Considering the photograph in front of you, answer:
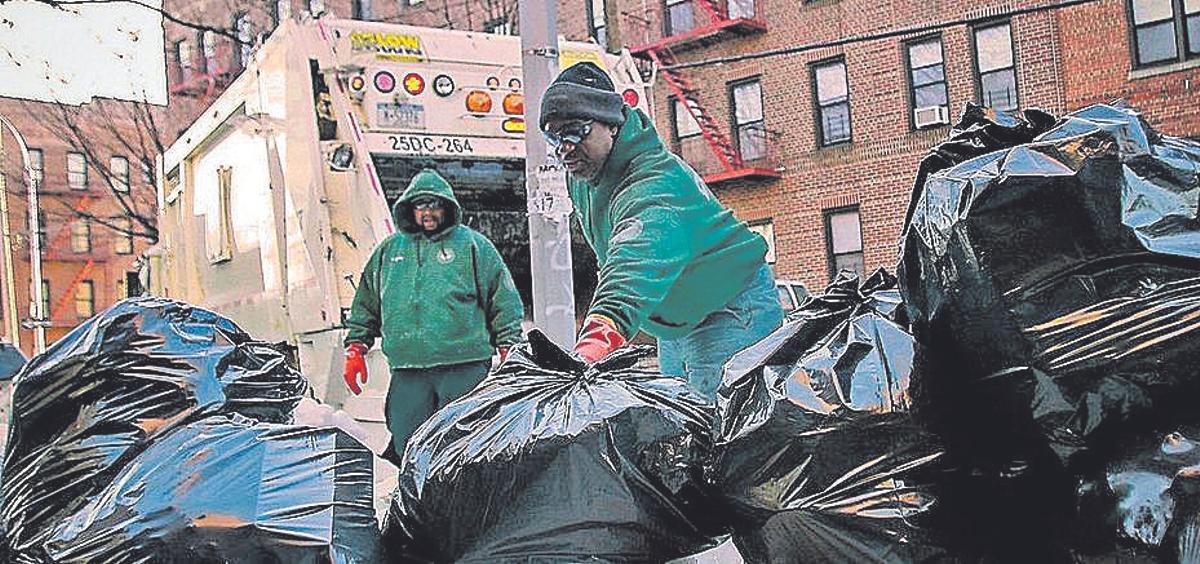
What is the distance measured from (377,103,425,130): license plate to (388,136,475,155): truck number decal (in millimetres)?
71

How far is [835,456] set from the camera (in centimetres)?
180

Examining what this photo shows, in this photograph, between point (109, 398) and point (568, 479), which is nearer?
point (568, 479)

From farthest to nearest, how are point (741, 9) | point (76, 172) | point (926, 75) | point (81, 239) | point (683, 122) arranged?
point (81, 239), point (76, 172), point (683, 122), point (741, 9), point (926, 75)

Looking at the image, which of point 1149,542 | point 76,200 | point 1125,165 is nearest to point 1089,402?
point 1149,542

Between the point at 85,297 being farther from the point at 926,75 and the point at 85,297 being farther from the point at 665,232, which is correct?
the point at 665,232

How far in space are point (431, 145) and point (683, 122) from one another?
1311cm

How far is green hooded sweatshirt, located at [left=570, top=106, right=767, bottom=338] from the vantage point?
8.57 feet

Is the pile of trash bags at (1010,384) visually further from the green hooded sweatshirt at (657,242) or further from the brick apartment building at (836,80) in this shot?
the brick apartment building at (836,80)

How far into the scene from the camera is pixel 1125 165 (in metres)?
1.69

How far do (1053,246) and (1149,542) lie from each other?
42 cm

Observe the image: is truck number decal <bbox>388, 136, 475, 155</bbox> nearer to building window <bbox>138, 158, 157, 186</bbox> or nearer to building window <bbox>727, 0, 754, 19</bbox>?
building window <bbox>727, 0, 754, 19</bbox>

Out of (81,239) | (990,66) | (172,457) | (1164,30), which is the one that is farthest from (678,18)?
(81,239)

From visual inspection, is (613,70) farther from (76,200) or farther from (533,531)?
(76,200)

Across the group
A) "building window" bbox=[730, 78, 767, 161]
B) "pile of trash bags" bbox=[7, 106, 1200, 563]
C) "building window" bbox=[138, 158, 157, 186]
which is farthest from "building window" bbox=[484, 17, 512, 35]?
"pile of trash bags" bbox=[7, 106, 1200, 563]
